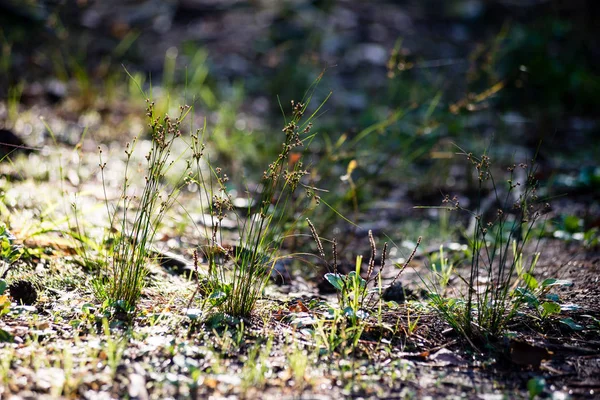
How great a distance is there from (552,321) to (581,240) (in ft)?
3.46

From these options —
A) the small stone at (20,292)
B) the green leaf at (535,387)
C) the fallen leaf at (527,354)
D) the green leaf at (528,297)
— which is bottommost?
the green leaf at (535,387)

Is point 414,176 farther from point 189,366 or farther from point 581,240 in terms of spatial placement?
point 189,366

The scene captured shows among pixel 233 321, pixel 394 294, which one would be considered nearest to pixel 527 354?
pixel 394 294

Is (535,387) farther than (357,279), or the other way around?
(357,279)

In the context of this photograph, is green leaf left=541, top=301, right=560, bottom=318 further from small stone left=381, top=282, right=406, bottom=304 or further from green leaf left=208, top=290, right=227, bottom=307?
green leaf left=208, top=290, right=227, bottom=307

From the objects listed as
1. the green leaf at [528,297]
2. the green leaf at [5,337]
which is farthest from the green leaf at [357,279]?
the green leaf at [5,337]

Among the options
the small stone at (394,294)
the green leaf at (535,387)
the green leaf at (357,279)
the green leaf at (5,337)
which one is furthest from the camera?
the small stone at (394,294)

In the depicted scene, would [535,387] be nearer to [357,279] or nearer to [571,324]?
[571,324]

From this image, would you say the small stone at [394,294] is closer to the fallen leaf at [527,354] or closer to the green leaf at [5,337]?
the fallen leaf at [527,354]

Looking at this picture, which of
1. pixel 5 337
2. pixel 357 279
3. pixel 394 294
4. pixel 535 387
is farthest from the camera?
pixel 394 294

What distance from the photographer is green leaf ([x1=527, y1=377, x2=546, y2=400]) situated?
158 centimetres

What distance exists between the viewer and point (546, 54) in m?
5.43

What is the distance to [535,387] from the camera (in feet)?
5.20

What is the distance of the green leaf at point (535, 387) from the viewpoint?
1.58 m
